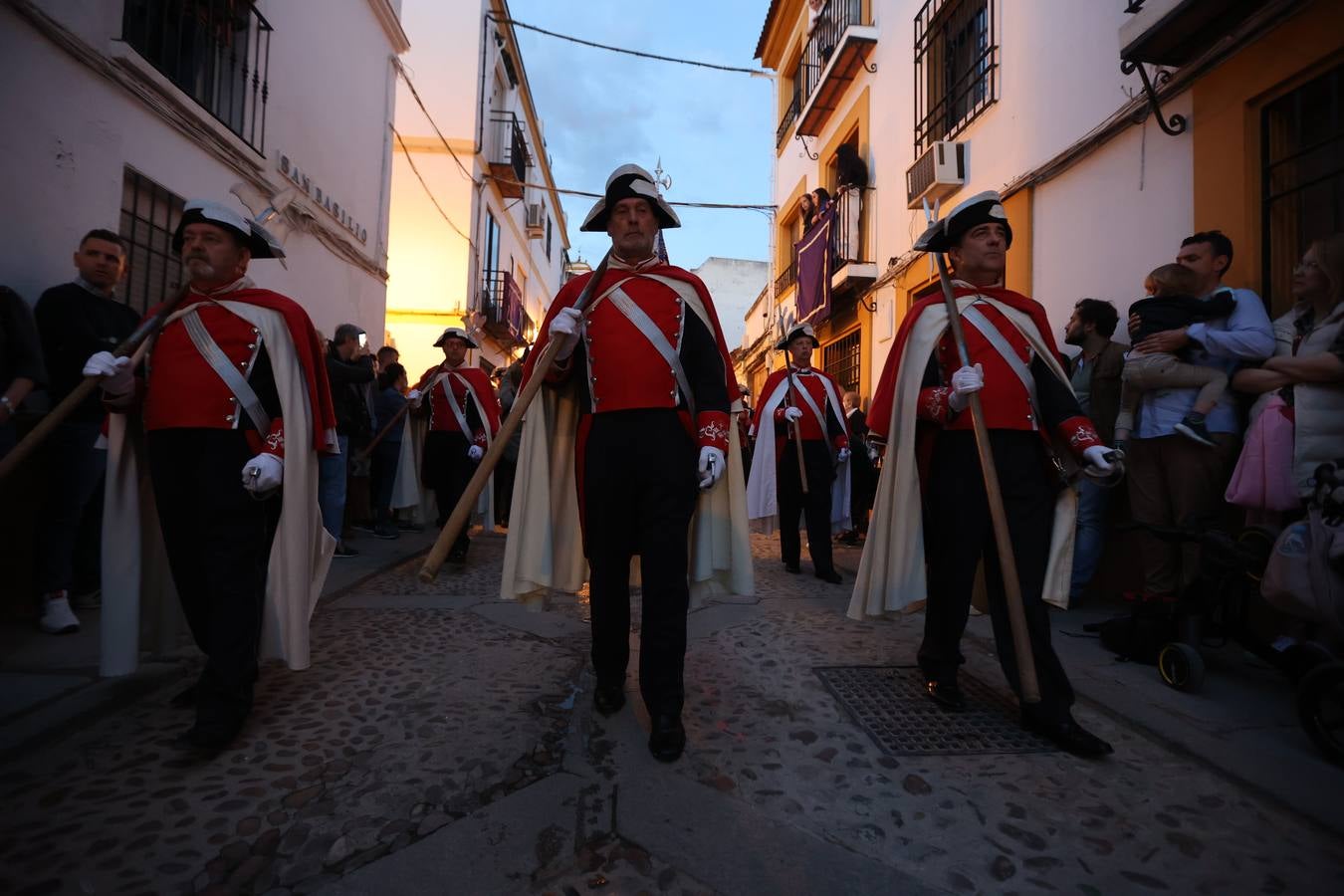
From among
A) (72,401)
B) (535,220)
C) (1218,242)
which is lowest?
(72,401)

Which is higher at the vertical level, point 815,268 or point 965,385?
point 815,268

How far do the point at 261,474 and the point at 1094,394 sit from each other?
4.67 meters

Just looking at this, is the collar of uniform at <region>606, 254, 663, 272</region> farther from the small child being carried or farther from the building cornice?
the building cornice

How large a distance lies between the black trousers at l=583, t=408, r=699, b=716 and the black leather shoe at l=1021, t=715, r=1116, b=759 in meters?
1.31

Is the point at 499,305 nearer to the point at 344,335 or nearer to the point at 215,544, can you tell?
the point at 344,335

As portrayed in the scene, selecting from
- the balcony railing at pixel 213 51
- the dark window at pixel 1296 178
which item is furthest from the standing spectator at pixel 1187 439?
the balcony railing at pixel 213 51

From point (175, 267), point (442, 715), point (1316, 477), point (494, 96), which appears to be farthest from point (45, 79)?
point (494, 96)

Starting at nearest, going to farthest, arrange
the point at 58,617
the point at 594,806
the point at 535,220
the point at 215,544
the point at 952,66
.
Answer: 1. the point at 594,806
2. the point at 215,544
3. the point at 58,617
4. the point at 952,66
5. the point at 535,220

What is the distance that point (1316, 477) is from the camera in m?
2.61

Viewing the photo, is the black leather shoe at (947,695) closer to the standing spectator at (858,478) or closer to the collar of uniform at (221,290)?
the collar of uniform at (221,290)

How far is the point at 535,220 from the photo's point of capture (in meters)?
24.6

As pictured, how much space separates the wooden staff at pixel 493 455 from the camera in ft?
6.80

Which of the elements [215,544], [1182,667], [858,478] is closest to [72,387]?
[215,544]

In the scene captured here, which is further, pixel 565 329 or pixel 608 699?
pixel 608 699
